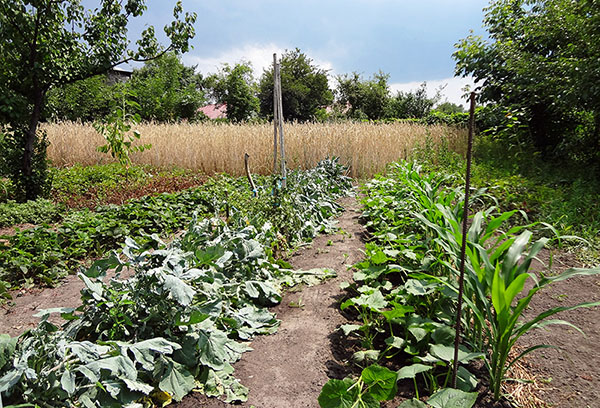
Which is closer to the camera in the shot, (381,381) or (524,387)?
(381,381)

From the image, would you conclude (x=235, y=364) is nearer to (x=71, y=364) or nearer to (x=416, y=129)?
(x=71, y=364)

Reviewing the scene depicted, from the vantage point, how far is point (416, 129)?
1136 cm

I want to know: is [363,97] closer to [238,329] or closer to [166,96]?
[166,96]

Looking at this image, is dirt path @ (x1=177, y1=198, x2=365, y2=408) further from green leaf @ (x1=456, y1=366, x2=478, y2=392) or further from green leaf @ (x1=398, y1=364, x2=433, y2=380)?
green leaf @ (x1=456, y1=366, x2=478, y2=392)

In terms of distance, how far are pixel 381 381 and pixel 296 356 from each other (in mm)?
639

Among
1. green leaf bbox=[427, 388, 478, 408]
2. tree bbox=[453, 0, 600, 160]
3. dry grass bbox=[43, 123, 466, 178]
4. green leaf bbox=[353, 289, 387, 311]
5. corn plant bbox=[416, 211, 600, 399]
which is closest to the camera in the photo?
green leaf bbox=[427, 388, 478, 408]

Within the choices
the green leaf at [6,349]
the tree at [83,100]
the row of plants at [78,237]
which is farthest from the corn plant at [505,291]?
the tree at [83,100]

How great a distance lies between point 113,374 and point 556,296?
2.92m

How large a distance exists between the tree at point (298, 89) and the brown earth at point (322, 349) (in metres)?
27.3

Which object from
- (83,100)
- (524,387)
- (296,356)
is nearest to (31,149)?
(296,356)

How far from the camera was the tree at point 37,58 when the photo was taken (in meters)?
5.78

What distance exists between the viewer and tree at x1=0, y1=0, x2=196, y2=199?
5.78 meters

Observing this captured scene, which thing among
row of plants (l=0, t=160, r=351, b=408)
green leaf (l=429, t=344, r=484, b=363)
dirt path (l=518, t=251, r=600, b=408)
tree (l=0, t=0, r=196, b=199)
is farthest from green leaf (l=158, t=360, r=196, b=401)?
tree (l=0, t=0, r=196, b=199)

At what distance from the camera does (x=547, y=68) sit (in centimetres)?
704
